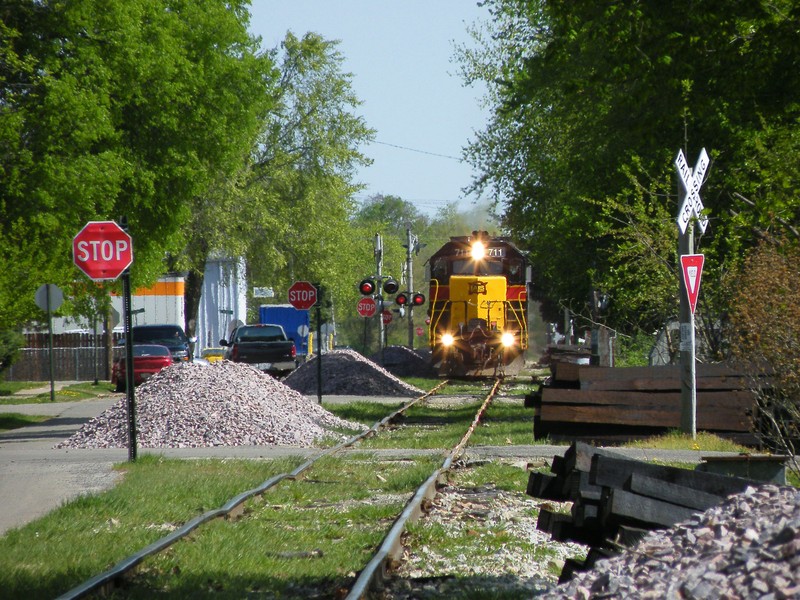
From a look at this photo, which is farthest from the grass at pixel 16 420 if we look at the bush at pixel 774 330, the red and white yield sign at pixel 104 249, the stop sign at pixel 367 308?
the stop sign at pixel 367 308

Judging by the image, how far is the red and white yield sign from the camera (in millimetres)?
16172

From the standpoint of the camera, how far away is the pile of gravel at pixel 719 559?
4.84 meters

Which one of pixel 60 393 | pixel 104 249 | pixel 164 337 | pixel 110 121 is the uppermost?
pixel 110 121

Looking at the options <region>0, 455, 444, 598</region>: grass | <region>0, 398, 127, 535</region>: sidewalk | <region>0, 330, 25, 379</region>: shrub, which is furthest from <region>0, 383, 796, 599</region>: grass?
<region>0, 330, 25, 379</region>: shrub

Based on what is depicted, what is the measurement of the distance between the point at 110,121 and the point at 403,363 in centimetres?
2468

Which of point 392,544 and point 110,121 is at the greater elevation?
point 110,121

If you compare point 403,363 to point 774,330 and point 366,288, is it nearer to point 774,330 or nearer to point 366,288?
point 366,288

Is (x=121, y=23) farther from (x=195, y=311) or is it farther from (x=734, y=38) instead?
(x=195, y=311)

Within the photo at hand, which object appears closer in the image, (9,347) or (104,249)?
(104,249)

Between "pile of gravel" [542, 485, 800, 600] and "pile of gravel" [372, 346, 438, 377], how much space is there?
42.2 meters

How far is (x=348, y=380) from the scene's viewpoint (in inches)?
1483

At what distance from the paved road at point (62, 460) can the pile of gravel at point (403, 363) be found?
2615cm

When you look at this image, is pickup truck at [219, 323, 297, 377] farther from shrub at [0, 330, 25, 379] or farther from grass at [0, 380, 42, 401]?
grass at [0, 380, 42, 401]

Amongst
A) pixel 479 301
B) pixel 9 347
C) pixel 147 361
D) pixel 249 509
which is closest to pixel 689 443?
pixel 249 509
